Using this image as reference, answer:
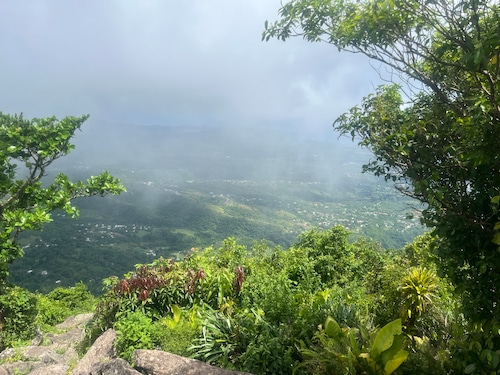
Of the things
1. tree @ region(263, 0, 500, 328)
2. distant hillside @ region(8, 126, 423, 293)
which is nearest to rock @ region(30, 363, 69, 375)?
tree @ region(263, 0, 500, 328)

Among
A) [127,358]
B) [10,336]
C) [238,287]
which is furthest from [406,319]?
[10,336]

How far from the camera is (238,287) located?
6480 mm

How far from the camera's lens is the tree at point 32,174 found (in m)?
6.82

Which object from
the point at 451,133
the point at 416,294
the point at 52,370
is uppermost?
the point at 451,133

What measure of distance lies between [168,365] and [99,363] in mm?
877

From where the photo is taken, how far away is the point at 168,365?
13.4 feet

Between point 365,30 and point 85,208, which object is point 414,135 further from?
point 85,208

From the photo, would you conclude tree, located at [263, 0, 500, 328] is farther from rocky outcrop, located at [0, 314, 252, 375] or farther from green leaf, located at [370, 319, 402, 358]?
rocky outcrop, located at [0, 314, 252, 375]

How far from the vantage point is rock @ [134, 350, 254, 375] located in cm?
396

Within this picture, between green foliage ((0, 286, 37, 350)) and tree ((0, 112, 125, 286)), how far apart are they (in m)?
0.98

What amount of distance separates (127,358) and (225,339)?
4.47 feet

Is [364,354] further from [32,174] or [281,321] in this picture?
[32,174]

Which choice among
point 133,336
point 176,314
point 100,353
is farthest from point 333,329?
point 100,353

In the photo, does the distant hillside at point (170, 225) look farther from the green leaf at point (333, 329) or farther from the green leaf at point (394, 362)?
the green leaf at point (394, 362)
